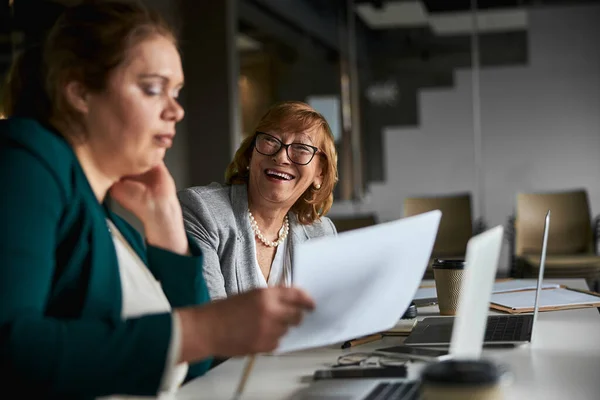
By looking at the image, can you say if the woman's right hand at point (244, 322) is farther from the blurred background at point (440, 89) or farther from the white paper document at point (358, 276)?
the blurred background at point (440, 89)

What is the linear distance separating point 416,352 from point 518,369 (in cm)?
22

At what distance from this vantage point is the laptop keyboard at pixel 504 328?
1.94 metres

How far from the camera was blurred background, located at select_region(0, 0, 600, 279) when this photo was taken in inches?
316

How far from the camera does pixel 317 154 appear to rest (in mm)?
2752

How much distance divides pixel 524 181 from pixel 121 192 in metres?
6.95

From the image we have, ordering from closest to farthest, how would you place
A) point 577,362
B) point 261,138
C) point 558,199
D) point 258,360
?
point 577,362, point 258,360, point 261,138, point 558,199

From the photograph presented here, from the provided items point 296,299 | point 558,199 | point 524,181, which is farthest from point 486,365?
point 524,181

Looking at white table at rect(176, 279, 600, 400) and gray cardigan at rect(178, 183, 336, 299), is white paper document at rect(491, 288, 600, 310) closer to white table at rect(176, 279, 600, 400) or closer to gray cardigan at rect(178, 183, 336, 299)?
white table at rect(176, 279, 600, 400)

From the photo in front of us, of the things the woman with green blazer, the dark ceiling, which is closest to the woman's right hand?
the woman with green blazer

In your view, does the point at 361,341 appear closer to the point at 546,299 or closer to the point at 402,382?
the point at 402,382

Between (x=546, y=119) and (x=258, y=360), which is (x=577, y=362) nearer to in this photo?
(x=258, y=360)

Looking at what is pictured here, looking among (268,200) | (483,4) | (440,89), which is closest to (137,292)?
(268,200)

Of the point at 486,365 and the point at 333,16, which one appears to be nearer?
the point at 486,365

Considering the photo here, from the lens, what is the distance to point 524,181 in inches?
321
